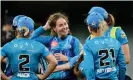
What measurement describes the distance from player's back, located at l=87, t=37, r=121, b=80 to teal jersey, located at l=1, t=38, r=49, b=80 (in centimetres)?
50

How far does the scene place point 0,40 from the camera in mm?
12484

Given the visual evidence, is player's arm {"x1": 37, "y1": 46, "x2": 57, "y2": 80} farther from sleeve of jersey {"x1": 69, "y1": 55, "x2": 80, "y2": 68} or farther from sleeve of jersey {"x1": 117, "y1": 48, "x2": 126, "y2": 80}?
sleeve of jersey {"x1": 117, "y1": 48, "x2": 126, "y2": 80}

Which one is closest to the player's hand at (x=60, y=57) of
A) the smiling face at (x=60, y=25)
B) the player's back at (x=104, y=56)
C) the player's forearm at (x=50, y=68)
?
the smiling face at (x=60, y=25)

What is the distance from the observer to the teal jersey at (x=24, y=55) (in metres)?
5.05

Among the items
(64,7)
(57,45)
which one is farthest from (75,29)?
(57,45)

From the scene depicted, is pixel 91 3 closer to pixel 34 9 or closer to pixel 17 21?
pixel 34 9

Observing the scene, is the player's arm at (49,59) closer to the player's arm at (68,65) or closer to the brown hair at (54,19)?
the player's arm at (68,65)

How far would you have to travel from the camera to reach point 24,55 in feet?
16.6

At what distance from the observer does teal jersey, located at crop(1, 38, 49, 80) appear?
16.6 feet

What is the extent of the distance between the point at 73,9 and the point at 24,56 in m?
10.3

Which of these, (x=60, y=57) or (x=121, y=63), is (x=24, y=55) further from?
(x=121, y=63)

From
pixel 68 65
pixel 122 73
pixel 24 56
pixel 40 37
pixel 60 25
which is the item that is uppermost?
pixel 60 25

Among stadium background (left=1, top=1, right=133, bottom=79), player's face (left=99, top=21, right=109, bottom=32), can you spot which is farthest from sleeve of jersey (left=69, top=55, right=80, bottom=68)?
stadium background (left=1, top=1, right=133, bottom=79)

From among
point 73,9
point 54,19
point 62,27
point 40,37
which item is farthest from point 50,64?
point 73,9
